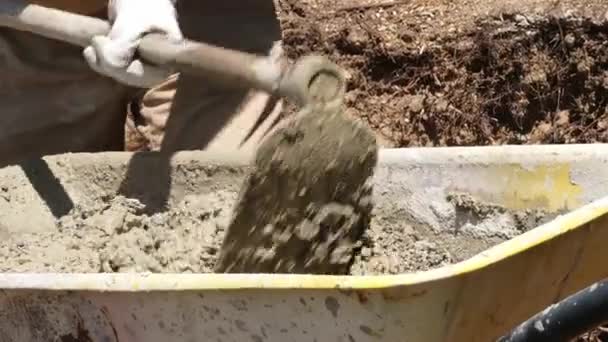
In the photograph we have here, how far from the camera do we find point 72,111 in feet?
9.11

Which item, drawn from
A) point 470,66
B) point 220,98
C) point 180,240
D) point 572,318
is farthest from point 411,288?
point 470,66

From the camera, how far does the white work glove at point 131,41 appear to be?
2.23 m

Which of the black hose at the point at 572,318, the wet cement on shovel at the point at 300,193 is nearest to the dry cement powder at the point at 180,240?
the wet cement on shovel at the point at 300,193

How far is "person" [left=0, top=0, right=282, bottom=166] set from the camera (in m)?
2.70

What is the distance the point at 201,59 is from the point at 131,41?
→ 219mm

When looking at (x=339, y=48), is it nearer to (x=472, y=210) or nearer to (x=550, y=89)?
(x=550, y=89)

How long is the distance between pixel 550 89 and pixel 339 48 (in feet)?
2.68

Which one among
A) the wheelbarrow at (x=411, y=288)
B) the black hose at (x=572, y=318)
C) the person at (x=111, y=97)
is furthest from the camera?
the person at (x=111, y=97)

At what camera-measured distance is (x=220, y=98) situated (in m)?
2.77

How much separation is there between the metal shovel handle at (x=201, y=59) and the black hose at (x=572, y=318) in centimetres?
77

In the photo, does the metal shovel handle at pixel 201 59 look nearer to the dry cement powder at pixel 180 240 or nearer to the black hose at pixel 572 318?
the dry cement powder at pixel 180 240

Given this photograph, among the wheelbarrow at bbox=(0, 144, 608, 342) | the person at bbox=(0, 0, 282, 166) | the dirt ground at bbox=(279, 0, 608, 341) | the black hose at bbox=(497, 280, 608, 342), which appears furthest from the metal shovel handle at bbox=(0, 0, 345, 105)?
the dirt ground at bbox=(279, 0, 608, 341)

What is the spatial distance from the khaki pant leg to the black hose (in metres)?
1.47

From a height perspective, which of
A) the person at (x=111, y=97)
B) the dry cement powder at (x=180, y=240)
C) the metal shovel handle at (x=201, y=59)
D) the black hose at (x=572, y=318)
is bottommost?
the dry cement powder at (x=180, y=240)
